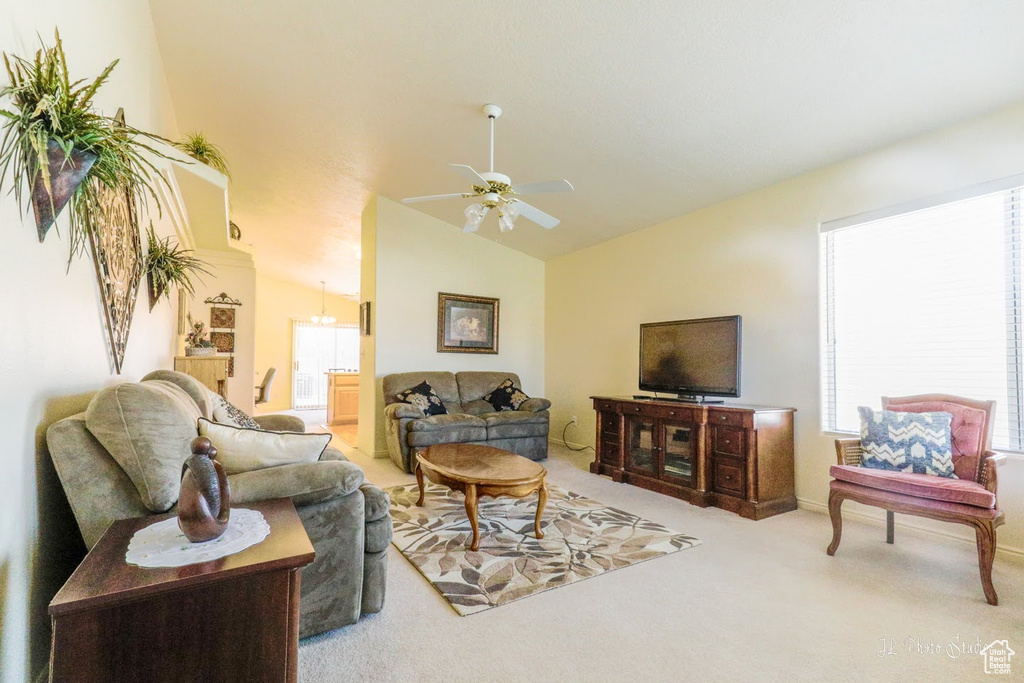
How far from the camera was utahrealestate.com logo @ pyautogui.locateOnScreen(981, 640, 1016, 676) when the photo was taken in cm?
175

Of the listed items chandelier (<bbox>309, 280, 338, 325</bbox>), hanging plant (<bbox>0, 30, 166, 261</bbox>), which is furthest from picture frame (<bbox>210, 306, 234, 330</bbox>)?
hanging plant (<bbox>0, 30, 166, 261</bbox>)

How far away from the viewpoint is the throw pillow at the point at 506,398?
5508mm

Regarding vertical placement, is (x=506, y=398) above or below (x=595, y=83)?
below

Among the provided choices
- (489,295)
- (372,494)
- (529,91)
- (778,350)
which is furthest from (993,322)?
(489,295)

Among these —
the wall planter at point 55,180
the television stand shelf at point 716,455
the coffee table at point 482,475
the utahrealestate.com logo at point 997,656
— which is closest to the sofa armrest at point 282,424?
the coffee table at point 482,475

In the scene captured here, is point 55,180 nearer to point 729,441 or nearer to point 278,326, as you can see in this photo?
point 729,441

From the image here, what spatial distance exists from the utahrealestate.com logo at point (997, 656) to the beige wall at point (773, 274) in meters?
1.22

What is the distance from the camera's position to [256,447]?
1.83m

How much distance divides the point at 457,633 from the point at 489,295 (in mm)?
4704

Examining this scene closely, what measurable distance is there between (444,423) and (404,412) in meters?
0.41

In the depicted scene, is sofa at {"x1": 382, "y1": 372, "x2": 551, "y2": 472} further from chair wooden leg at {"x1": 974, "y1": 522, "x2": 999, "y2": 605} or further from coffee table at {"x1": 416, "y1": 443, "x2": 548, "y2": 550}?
chair wooden leg at {"x1": 974, "y1": 522, "x2": 999, "y2": 605}

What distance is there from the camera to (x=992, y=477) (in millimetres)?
2377

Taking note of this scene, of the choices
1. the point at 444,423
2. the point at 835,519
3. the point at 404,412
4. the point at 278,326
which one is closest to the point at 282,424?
the point at 404,412

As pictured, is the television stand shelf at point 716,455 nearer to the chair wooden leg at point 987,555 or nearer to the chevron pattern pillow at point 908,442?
the chevron pattern pillow at point 908,442
